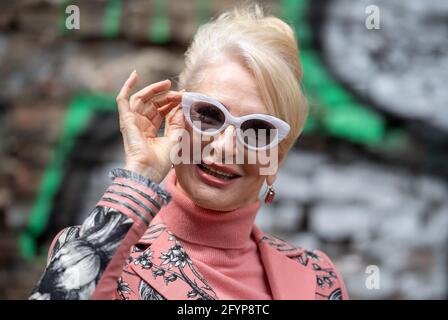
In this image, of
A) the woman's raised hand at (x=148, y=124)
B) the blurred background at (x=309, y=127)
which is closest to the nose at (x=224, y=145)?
the woman's raised hand at (x=148, y=124)

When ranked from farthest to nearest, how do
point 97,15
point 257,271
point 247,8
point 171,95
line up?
point 97,15
point 247,8
point 257,271
point 171,95

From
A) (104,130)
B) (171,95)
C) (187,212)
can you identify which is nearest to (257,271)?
(187,212)

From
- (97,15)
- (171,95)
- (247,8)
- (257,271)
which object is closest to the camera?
(171,95)

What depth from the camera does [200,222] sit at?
73.2 inches

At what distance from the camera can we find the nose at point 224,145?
5.87 ft

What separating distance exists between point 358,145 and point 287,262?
174cm

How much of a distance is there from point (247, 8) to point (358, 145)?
166 centimetres

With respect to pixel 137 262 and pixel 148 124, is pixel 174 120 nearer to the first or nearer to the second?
pixel 148 124

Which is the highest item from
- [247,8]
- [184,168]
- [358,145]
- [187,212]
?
[247,8]

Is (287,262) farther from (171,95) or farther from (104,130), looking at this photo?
(104,130)

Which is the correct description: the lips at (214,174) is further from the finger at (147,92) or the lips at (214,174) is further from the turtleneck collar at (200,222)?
the finger at (147,92)

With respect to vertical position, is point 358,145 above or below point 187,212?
below

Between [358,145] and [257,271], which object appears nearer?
[257,271]
